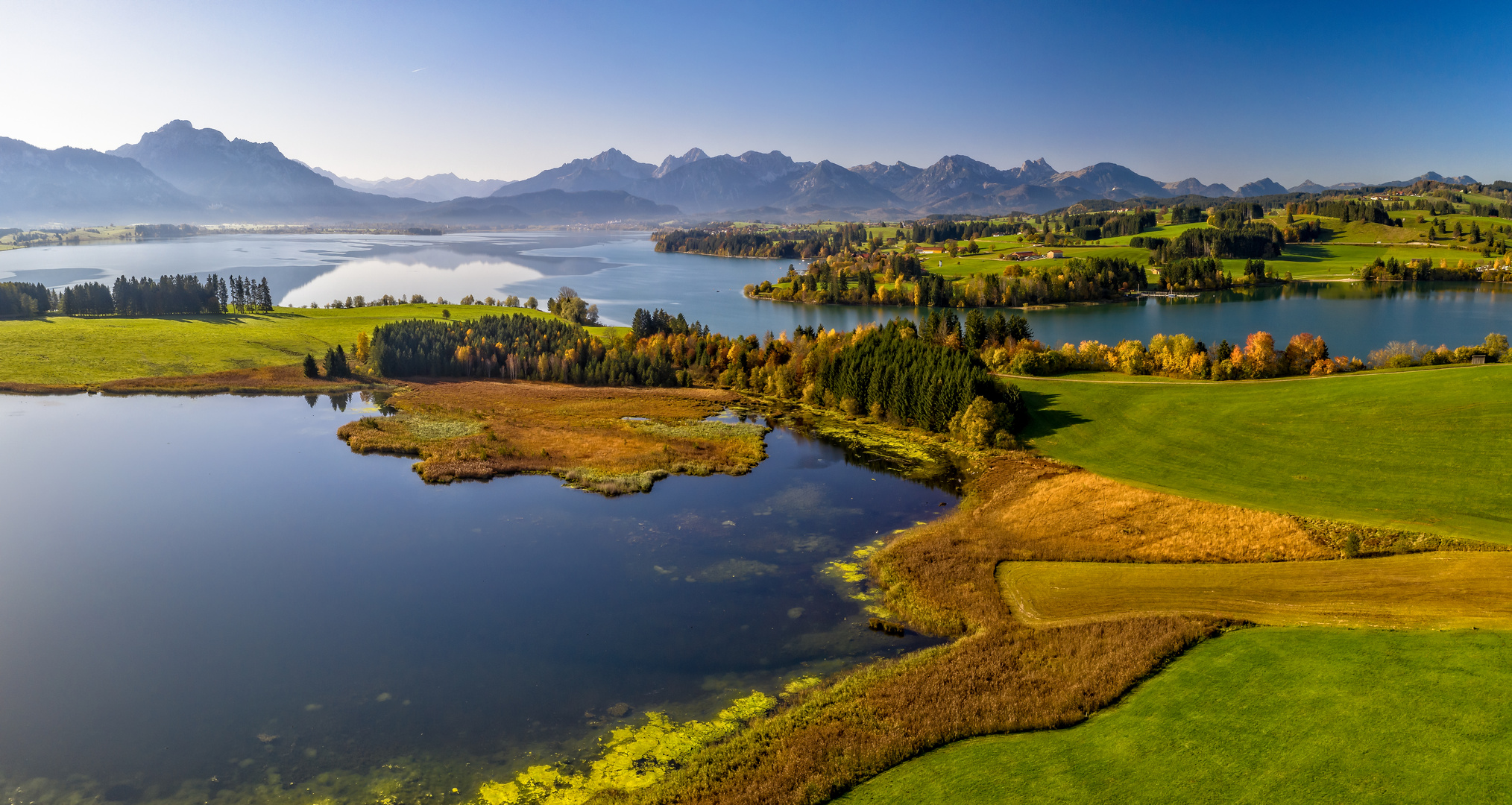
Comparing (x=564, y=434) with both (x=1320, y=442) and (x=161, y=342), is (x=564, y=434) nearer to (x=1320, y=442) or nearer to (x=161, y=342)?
(x=1320, y=442)

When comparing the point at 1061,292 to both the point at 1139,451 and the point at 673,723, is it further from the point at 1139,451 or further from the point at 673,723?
the point at 673,723

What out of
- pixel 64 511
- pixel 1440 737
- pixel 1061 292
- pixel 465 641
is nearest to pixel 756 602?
pixel 465 641

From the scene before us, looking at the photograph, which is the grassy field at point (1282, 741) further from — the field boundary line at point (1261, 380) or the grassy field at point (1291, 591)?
the field boundary line at point (1261, 380)

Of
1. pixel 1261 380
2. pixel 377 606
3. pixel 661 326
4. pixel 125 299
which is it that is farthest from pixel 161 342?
pixel 1261 380

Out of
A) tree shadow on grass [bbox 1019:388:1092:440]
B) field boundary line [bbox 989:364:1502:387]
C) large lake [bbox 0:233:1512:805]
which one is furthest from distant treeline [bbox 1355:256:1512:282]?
large lake [bbox 0:233:1512:805]

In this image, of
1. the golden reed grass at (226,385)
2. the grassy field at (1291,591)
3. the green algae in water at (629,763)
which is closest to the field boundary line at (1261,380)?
the grassy field at (1291,591)
